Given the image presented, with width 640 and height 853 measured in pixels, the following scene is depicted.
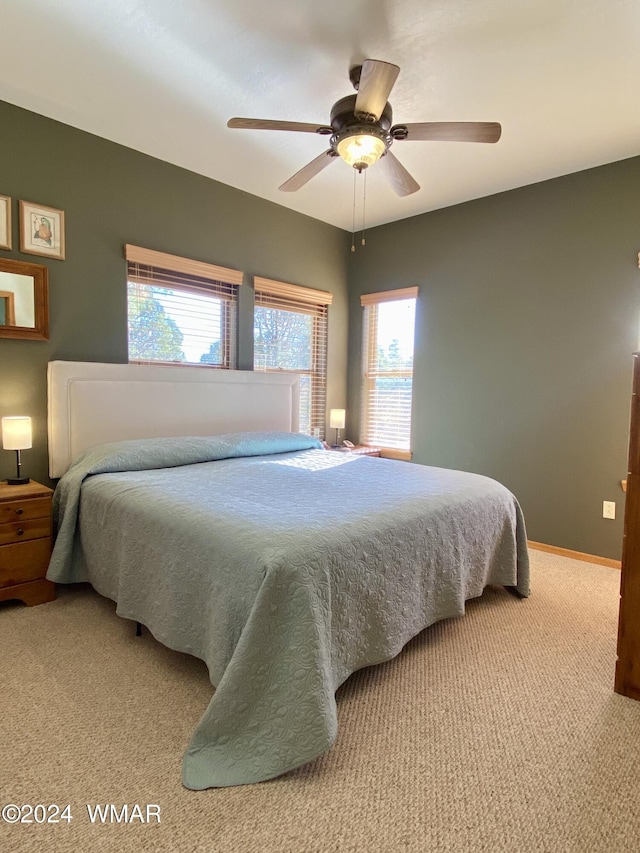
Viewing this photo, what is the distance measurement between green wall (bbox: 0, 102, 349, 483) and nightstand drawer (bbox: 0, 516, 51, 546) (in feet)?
1.69

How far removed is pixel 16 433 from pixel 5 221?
124cm

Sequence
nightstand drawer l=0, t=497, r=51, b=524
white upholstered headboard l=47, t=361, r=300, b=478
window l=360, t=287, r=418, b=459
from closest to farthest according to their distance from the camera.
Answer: nightstand drawer l=0, t=497, r=51, b=524 → white upholstered headboard l=47, t=361, r=300, b=478 → window l=360, t=287, r=418, b=459

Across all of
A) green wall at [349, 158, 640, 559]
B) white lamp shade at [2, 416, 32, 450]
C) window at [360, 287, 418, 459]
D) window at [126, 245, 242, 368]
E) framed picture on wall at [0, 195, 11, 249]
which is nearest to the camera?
white lamp shade at [2, 416, 32, 450]

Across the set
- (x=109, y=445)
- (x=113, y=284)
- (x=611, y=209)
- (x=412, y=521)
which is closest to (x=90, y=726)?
(x=412, y=521)

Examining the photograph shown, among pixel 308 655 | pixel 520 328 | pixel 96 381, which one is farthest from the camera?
pixel 520 328

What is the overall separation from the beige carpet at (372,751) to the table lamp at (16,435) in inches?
35.2

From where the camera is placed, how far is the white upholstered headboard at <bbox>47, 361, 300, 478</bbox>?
2824 millimetres

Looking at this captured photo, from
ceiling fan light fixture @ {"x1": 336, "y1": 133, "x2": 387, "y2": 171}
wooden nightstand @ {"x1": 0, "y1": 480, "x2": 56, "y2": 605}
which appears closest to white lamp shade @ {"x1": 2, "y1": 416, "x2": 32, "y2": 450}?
wooden nightstand @ {"x1": 0, "y1": 480, "x2": 56, "y2": 605}

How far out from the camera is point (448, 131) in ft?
6.89

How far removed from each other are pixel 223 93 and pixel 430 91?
1111 millimetres

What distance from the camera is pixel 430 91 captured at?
242 cm

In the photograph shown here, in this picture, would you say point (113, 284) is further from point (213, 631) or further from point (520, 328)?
point (520, 328)

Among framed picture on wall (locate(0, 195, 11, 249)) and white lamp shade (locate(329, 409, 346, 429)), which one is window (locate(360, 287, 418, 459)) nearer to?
white lamp shade (locate(329, 409, 346, 429))

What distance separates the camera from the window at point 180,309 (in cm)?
328
